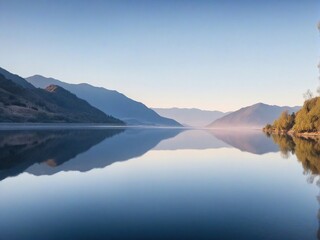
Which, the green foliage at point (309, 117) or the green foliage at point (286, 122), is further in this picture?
the green foliage at point (286, 122)

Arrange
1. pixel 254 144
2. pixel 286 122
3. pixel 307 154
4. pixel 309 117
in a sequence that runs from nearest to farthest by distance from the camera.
Answer: pixel 307 154 < pixel 254 144 < pixel 309 117 < pixel 286 122

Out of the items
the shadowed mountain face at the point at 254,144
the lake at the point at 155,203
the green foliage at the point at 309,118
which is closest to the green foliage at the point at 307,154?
the lake at the point at 155,203

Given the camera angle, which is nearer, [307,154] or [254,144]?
[307,154]

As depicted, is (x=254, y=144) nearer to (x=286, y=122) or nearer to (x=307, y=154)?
(x=307, y=154)

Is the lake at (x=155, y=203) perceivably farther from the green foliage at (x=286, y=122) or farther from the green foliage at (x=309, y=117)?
the green foliage at (x=286, y=122)

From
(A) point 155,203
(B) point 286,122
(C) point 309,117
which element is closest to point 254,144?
(C) point 309,117

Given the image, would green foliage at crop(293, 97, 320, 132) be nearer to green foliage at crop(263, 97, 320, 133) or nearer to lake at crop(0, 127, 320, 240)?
green foliage at crop(263, 97, 320, 133)

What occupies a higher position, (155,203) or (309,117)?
(309,117)

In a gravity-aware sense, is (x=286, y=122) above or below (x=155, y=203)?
above

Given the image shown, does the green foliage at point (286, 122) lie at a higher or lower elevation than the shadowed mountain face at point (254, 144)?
higher

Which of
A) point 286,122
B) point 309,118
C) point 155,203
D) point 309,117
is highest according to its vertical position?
point 309,117

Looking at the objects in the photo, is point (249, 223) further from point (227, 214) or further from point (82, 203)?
point (82, 203)

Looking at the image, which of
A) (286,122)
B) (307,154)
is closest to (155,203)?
(307,154)

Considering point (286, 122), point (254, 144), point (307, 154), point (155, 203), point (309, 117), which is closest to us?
point (155, 203)
